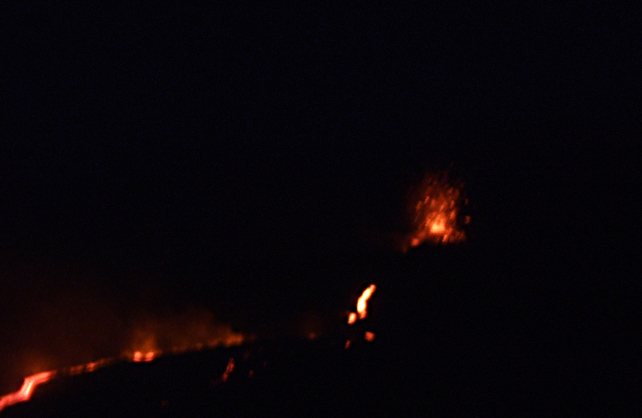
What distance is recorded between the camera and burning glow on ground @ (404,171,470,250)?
5.45ft

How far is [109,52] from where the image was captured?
1.63m

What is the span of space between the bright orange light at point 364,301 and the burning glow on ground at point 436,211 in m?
0.19

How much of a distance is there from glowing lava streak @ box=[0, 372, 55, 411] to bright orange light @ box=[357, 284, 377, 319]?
1106 mm

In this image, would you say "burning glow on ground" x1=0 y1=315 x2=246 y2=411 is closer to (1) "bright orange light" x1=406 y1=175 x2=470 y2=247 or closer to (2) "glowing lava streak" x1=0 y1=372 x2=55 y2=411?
(2) "glowing lava streak" x1=0 y1=372 x2=55 y2=411

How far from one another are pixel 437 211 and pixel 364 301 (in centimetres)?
42

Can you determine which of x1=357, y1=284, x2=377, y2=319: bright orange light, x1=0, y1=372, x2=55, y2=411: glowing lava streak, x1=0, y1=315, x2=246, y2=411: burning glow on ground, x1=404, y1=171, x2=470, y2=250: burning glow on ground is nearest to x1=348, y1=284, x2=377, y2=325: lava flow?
x1=357, y1=284, x2=377, y2=319: bright orange light

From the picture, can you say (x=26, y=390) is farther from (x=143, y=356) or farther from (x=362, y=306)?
(x=362, y=306)

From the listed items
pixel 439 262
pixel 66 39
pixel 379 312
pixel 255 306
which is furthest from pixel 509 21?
pixel 66 39

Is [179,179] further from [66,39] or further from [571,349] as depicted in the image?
[571,349]

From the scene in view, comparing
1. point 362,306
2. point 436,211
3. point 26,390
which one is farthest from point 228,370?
point 436,211

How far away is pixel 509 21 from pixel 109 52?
140 centimetres

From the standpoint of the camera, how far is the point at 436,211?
1720 mm

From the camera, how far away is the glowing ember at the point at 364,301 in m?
1.59

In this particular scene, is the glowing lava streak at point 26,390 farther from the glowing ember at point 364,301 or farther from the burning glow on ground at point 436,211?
the burning glow on ground at point 436,211
